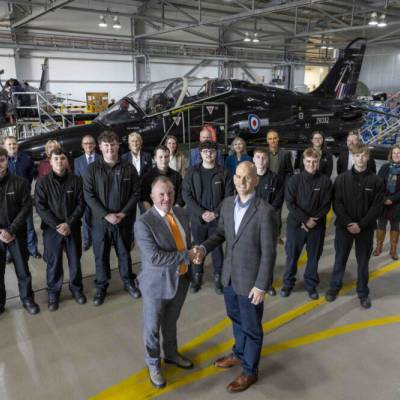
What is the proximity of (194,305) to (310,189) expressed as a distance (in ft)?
5.97

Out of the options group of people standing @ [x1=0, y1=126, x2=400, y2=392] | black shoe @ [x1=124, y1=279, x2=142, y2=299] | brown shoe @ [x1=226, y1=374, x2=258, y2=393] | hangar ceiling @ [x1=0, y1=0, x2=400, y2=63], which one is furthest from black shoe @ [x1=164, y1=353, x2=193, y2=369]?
hangar ceiling @ [x1=0, y1=0, x2=400, y2=63]

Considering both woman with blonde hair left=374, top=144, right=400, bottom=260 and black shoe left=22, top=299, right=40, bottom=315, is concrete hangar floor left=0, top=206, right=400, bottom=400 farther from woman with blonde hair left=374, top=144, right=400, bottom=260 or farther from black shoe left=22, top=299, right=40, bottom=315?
woman with blonde hair left=374, top=144, right=400, bottom=260

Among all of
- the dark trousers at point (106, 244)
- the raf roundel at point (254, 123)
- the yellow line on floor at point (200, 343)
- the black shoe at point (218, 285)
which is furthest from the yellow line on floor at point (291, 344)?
the raf roundel at point (254, 123)

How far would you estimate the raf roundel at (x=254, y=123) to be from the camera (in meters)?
8.48

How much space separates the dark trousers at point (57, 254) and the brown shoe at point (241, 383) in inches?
85.1

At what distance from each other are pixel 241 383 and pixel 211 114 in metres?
6.02

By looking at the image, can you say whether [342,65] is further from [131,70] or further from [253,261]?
[131,70]

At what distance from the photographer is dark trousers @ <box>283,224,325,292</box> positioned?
4.11 metres

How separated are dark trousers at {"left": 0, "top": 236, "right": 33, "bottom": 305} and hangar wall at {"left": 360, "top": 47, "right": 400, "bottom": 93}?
35.5 m

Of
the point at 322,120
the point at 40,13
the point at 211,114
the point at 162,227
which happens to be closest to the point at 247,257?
the point at 162,227

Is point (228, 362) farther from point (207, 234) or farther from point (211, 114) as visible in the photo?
point (211, 114)

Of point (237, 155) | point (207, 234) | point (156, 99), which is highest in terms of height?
point (156, 99)

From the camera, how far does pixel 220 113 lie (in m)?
8.03

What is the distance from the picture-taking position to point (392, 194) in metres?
5.10
